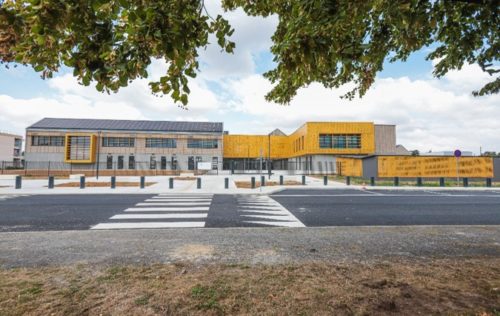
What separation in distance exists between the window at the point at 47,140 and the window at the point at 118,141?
7.50 metres

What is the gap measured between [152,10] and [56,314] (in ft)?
10.3

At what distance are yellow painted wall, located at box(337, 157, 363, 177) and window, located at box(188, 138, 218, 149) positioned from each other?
23.5 metres

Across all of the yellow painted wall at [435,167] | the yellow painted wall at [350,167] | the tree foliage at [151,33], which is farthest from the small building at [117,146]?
the tree foliage at [151,33]

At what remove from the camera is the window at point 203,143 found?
48750mm

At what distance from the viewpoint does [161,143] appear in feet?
157

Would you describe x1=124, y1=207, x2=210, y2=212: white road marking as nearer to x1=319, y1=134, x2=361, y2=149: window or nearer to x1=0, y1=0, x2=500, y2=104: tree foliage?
x1=0, y1=0, x2=500, y2=104: tree foliage

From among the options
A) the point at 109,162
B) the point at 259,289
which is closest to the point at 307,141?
the point at 109,162

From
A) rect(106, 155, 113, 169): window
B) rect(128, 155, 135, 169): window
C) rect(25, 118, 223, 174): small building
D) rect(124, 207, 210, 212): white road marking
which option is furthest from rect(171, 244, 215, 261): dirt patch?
rect(106, 155, 113, 169): window

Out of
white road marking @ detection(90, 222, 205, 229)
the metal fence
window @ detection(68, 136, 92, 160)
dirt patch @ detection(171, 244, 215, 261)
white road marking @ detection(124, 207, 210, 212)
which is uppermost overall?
window @ detection(68, 136, 92, 160)

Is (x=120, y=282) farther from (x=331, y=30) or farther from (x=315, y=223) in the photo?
(x=315, y=223)

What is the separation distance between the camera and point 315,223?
7562 millimetres

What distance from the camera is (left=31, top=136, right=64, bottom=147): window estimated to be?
45.7 m

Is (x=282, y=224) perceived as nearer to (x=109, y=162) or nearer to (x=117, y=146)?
(x=109, y=162)

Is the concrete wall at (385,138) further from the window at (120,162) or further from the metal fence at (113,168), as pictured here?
the window at (120,162)
